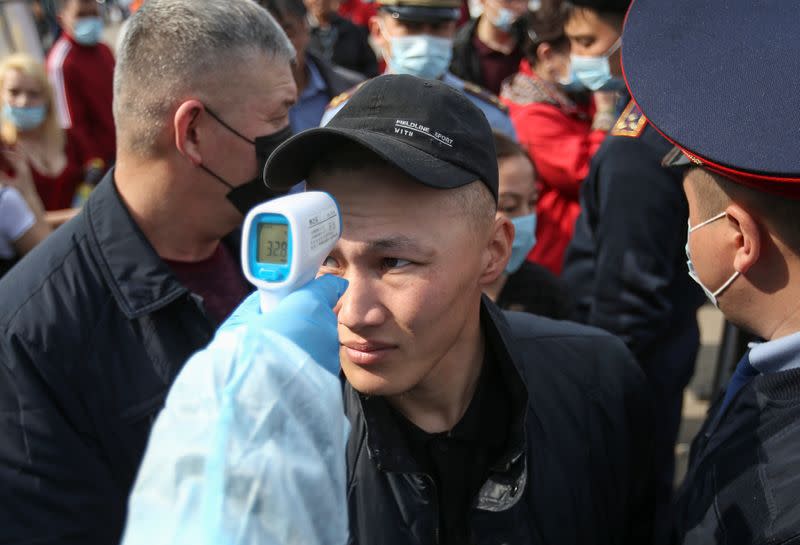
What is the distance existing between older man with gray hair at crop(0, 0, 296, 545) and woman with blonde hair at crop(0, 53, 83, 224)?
11.4ft

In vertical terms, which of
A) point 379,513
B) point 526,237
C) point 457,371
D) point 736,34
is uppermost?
point 736,34

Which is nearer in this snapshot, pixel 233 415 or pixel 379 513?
pixel 233 415

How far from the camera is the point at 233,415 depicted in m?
0.96

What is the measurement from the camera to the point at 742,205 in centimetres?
160

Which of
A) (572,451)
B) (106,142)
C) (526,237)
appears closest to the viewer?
(572,451)

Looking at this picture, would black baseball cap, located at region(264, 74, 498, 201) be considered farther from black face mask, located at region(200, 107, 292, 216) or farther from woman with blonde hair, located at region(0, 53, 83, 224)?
woman with blonde hair, located at region(0, 53, 83, 224)

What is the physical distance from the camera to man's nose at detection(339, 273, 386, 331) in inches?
65.6

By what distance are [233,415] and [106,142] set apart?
20.8 feet

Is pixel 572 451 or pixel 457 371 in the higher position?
pixel 457 371

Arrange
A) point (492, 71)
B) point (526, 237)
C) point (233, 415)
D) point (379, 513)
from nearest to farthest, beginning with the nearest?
point (233, 415) → point (379, 513) → point (526, 237) → point (492, 71)

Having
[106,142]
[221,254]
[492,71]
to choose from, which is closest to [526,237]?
[221,254]

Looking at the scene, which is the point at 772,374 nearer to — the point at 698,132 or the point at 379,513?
the point at 698,132

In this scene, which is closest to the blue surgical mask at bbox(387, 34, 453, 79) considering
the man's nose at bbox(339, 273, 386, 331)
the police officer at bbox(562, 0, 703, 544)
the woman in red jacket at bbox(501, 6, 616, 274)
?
the woman in red jacket at bbox(501, 6, 616, 274)

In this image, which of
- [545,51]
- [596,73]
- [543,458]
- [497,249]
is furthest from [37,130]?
[543,458]
